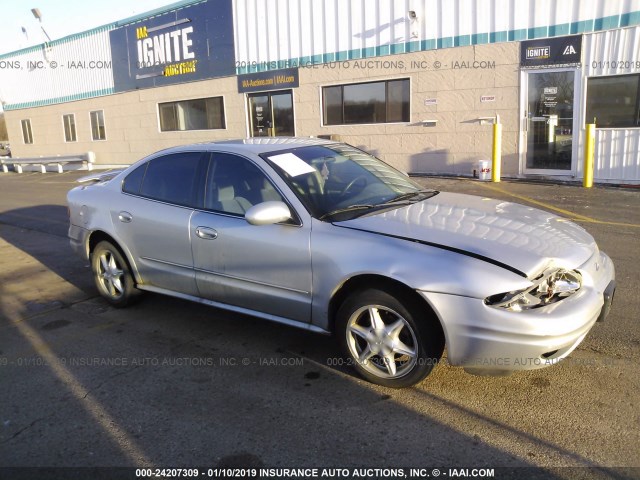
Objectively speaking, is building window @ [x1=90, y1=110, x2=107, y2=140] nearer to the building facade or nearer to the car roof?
the building facade

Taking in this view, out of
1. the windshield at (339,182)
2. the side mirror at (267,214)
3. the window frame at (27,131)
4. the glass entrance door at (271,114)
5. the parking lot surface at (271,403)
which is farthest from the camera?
the window frame at (27,131)

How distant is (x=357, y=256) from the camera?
3451mm

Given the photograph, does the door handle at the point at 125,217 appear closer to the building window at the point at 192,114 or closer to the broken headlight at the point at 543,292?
the broken headlight at the point at 543,292

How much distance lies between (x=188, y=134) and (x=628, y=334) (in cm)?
1774

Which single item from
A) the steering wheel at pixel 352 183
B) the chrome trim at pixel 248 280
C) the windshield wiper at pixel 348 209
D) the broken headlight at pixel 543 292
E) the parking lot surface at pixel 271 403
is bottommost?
the parking lot surface at pixel 271 403

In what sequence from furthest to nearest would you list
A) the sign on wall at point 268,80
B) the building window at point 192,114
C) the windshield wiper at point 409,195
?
the building window at point 192,114 < the sign on wall at point 268,80 < the windshield wiper at point 409,195

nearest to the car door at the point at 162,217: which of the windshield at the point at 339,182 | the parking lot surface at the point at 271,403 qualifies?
the parking lot surface at the point at 271,403

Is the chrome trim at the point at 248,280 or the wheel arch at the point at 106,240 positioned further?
the wheel arch at the point at 106,240

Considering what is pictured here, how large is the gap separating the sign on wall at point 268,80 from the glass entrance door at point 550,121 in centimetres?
688

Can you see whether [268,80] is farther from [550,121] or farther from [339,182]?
[339,182]

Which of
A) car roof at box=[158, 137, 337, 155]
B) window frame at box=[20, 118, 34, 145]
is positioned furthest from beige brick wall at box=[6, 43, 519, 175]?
window frame at box=[20, 118, 34, 145]

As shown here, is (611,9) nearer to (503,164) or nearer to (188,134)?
(503,164)

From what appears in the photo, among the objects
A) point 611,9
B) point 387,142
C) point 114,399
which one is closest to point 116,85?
point 387,142

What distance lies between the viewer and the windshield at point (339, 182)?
394 centimetres
